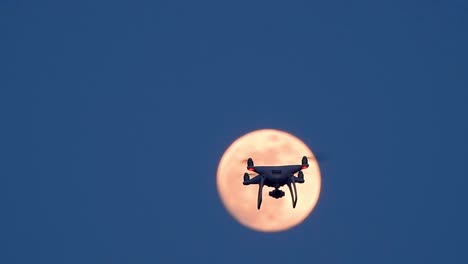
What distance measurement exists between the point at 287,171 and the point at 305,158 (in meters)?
4.57

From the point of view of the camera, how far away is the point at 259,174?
13300 centimetres

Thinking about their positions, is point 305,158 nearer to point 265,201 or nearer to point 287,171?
point 287,171

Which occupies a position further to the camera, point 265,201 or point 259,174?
point 265,201

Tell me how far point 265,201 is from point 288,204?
543 cm

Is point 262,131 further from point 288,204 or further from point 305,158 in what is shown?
point 305,158

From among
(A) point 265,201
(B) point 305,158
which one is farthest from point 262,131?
(B) point 305,158

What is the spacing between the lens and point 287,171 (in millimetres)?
132250

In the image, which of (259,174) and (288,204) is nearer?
(259,174)

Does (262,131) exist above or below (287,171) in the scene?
above

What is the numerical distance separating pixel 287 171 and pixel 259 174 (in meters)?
3.21

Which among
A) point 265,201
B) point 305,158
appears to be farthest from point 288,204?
point 305,158

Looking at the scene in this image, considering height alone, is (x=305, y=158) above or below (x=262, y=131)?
below

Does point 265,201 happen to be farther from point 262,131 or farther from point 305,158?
point 305,158

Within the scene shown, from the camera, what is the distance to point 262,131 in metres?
180
